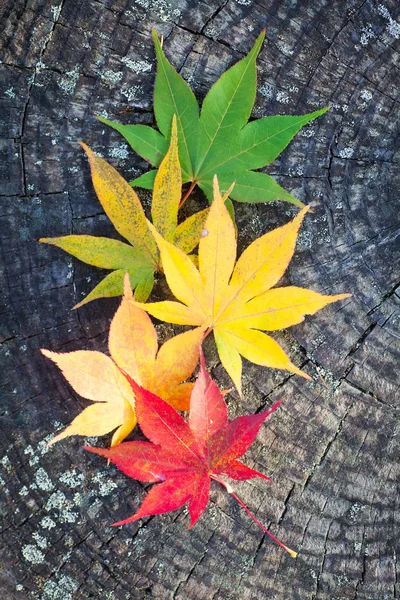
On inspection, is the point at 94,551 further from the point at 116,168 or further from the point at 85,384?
the point at 116,168

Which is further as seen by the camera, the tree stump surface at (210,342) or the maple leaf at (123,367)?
the tree stump surface at (210,342)

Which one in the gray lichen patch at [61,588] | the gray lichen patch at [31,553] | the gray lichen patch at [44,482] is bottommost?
the gray lichen patch at [61,588]

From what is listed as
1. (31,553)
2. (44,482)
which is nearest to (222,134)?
(44,482)

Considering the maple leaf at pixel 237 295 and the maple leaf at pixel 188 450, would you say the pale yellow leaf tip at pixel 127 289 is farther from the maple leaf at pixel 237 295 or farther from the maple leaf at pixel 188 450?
the maple leaf at pixel 188 450

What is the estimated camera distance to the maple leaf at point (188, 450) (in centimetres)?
119

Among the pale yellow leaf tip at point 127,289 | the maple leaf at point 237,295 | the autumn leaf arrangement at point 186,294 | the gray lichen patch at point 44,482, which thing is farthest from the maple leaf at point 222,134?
the gray lichen patch at point 44,482

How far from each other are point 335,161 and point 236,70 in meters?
0.36

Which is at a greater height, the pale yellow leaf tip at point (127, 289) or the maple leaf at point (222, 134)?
the maple leaf at point (222, 134)

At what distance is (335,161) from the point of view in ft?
4.73

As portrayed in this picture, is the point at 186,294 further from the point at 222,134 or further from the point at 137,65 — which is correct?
the point at 137,65

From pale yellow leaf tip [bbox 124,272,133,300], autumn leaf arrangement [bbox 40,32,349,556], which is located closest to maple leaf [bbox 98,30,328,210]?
autumn leaf arrangement [bbox 40,32,349,556]

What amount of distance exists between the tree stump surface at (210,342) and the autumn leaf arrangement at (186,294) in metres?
0.11

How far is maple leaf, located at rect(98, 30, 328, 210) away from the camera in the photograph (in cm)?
130

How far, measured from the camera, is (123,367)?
49.2 inches
